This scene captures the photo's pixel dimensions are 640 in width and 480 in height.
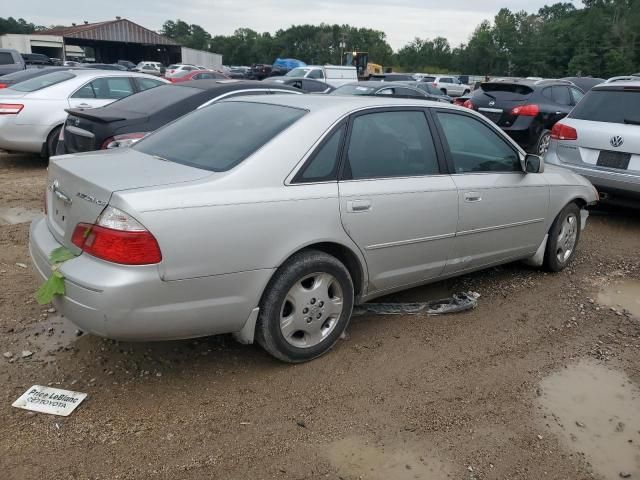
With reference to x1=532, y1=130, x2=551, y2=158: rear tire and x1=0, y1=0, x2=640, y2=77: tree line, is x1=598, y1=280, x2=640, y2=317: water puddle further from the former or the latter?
x1=0, y1=0, x2=640, y2=77: tree line

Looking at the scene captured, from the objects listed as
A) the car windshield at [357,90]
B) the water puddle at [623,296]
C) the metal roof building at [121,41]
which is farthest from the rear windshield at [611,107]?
the metal roof building at [121,41]

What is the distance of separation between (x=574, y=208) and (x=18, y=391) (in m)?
4.70

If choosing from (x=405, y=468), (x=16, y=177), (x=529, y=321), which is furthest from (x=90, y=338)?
(x=16, y=177)

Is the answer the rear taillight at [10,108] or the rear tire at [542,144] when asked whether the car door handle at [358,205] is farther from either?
the rear tire at [542,144]

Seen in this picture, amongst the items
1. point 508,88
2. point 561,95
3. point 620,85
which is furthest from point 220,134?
point 561,95

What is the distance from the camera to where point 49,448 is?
8.98ft

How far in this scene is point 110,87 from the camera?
31.3ft

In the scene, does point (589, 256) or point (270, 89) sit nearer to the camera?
point (589, 256)

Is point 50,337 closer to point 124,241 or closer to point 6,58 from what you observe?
point 124,241

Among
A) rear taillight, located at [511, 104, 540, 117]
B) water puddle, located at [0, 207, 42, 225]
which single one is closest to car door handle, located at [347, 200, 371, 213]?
water puddle, located at [0, 207, 42, 225]

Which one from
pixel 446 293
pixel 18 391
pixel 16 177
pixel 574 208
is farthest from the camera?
pixel 16 177

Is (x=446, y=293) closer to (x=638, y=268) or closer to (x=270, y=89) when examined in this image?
(x=638, y=268)

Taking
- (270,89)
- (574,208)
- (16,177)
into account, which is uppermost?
(270,89)

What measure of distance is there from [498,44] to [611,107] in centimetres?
8950
